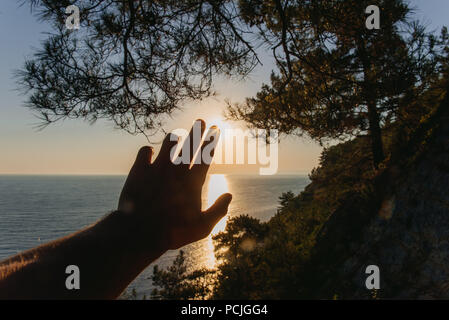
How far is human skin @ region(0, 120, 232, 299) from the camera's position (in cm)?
103

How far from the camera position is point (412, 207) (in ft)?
18.6

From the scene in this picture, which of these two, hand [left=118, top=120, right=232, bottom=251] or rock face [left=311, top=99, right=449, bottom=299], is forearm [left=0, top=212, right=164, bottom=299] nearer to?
hand [left=118, top=120, right=232, bottom=251]

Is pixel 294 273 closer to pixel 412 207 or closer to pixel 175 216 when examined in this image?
pixel 412 207

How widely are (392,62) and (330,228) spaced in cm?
434

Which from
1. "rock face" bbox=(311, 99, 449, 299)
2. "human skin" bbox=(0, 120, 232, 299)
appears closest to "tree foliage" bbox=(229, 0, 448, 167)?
"rock face" bbox=(311, 99, 449, 299)

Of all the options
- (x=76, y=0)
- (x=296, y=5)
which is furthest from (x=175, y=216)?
(x=296, y=5)

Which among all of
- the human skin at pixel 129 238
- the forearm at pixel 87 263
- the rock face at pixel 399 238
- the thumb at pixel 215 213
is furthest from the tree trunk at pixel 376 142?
the forearm at pixel 87 263

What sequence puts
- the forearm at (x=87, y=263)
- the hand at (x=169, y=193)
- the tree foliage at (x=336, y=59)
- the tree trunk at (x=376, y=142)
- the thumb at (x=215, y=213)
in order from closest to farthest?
the forearm at (x=87, y=263) < the hand at (x=169, y=193) < the thumb at (x=215, y=213) < the tree foliage at (x=336, y=59) < the tree trunk at (x=376, y=142)

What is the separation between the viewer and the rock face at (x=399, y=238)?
480 cm

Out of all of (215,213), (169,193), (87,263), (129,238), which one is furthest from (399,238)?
(87,263)

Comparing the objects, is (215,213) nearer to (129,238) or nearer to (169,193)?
(169,193)

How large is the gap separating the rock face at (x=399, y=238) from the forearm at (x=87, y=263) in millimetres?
5089

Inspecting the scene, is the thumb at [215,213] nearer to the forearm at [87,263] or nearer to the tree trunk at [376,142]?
the forearm at [87,263]
